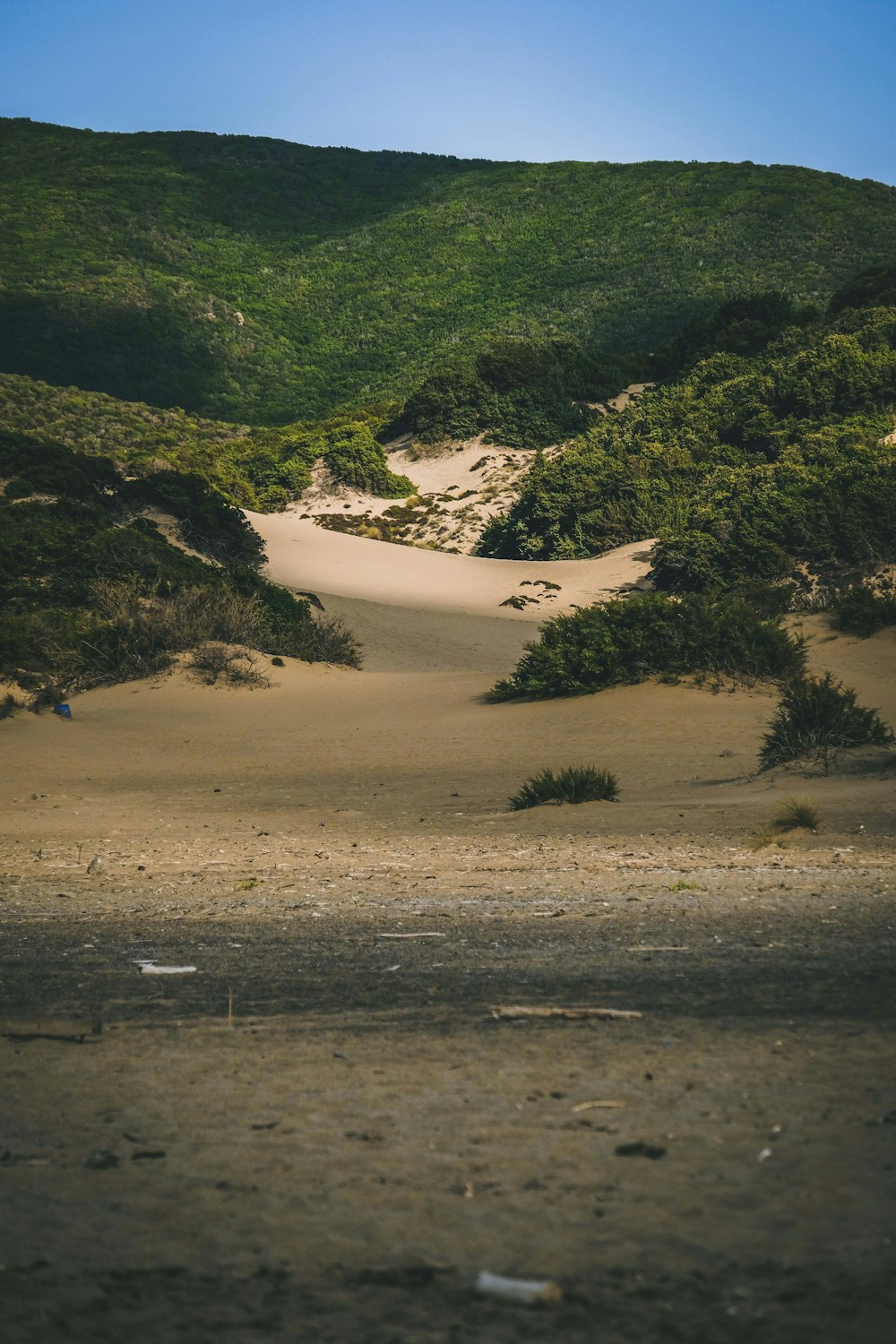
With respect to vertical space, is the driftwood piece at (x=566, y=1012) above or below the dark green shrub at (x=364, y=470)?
below

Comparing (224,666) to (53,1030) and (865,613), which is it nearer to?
(865,613)

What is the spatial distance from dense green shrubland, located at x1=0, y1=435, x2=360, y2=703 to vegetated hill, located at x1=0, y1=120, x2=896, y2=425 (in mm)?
40873

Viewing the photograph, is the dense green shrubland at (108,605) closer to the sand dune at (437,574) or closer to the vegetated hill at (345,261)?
the sand dune at (437,574)

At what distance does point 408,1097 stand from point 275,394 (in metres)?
69.4

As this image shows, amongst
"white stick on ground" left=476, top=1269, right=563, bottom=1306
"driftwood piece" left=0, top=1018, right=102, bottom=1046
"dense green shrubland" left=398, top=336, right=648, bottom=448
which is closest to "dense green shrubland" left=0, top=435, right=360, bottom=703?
"driftwood piece" left=0, top=1018, right=102, bottom=1046

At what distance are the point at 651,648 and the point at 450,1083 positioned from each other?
40.1 ft

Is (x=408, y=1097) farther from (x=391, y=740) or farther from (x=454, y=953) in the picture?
(x=391, y=740)

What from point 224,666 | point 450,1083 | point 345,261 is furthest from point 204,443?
point 450,1083

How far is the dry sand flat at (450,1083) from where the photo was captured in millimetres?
2047

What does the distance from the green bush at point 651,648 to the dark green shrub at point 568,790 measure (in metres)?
5.03

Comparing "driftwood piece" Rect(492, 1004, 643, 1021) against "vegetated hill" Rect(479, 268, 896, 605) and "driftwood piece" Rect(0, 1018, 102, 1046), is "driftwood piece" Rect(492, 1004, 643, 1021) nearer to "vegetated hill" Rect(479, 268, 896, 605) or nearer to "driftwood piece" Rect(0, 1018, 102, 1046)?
"driftwood piece" Rect(0, 1018, 102, 1046)

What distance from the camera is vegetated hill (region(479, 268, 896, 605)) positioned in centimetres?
2247

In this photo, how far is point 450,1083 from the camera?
308 cm

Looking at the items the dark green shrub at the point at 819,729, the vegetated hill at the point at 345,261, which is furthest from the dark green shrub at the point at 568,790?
the vegetated hill at the point at 345,261
